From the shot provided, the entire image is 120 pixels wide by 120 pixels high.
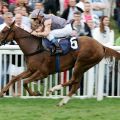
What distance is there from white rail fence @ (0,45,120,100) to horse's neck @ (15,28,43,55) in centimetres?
43

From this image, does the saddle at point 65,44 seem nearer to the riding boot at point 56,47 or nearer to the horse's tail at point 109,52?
the riding boot at point 56,47

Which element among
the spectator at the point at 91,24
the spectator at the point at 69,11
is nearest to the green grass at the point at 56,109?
the spectator at the point at 91,24

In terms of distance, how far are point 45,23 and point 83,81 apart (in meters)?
1.67

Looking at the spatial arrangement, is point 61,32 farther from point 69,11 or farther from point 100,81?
point 69,11

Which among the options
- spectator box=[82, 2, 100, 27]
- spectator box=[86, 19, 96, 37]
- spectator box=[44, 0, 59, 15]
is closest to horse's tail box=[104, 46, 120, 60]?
spectator box=[86, 19, 96, 37]

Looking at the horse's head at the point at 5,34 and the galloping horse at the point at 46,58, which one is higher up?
the horse's head at the point at 5,34

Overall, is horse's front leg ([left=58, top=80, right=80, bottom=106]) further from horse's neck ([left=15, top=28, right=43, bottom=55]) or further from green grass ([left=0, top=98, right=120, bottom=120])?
horse's neck ([left=15, top=28, right=43, bottom=55])

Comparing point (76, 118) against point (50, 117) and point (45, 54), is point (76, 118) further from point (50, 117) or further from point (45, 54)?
point (45, 54)

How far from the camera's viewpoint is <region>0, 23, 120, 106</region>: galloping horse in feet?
43.8

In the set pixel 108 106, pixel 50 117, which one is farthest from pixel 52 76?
pixel 50 117

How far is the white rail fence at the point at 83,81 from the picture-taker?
13984 millimetres

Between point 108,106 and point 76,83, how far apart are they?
0.82m

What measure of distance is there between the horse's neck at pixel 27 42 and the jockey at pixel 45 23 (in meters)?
0.14

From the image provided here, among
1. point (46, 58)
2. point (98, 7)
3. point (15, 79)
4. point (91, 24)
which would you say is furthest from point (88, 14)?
point (15, 79)
